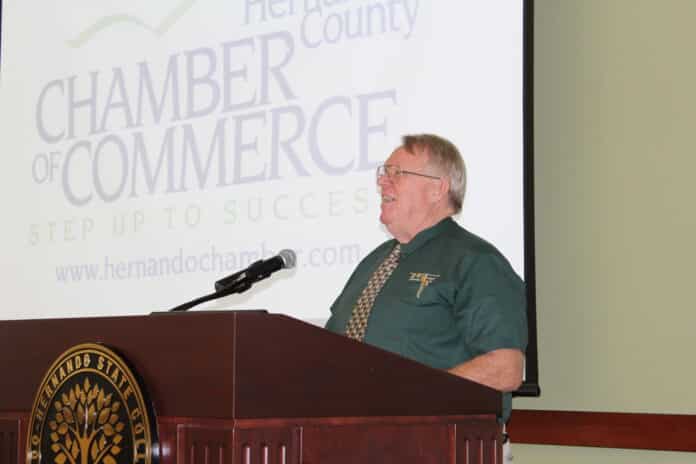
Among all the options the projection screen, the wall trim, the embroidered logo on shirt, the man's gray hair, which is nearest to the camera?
the embroidered logo on shirt

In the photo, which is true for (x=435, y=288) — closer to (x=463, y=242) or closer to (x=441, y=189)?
(x=463, y=242)

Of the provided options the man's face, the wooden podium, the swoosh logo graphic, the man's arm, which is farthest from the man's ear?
the swoosh logo graphic

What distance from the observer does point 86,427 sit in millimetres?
1688

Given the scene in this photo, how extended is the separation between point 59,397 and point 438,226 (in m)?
1.11

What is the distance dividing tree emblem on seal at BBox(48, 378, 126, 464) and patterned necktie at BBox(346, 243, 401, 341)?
2.94 ft

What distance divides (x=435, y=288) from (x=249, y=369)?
3.17ft

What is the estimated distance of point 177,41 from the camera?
13.5 feet

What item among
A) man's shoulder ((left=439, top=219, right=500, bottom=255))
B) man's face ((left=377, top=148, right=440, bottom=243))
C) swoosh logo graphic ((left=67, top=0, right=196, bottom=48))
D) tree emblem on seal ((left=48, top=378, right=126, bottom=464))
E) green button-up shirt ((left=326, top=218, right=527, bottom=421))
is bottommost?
tree emblem on seal ((left=48, top=378, right=126, bottom=464))

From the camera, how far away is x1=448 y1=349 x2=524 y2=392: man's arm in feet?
7.30

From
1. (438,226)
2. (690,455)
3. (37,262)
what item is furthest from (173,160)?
(690,455)

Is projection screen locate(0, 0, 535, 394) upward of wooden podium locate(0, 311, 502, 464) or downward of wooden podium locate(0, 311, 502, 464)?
upward

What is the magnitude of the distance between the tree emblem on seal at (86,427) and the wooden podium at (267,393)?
67mm

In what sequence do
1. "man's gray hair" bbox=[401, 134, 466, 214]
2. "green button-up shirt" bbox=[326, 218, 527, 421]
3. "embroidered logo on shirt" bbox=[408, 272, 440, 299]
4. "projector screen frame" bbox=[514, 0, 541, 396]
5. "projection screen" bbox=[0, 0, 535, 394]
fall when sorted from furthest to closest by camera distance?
"projection screen" bbox=[0, 0, 535, 394] → "projector screen frame" bbox=[514, 0, 541, 396] → "man's gray hair" bbox=[401, 134, 466, 214] → "embroidered logo on shirt" bbox=[408, 272, 440, 299] → "green button-up shirt" bbox=[326, 218, 527, 421]

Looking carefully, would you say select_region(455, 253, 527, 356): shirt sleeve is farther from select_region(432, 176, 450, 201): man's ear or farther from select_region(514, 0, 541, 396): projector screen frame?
select_region(514, 0, 541, 396): projector screen frame
